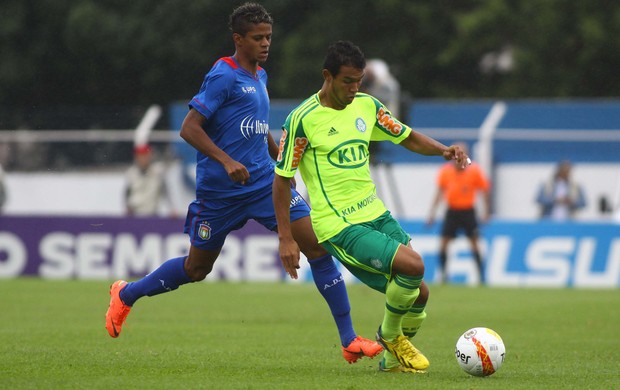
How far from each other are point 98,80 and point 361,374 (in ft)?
101

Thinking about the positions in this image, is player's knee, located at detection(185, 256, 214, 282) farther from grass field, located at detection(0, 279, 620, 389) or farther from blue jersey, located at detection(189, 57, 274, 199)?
grass field, located at detection(0, 279, 620, 389)

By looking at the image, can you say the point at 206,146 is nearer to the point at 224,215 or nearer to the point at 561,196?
the point at 224,215

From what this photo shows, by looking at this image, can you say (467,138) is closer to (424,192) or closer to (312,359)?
(424,192)

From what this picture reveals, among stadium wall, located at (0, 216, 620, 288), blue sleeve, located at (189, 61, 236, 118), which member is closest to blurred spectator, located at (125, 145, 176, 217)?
stadium wall, located at (0, 216, 620, 288)

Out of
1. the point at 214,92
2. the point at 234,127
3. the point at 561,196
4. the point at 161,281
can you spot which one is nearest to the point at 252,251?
the point at 561,196

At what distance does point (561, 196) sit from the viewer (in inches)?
902

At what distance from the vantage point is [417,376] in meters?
8.31

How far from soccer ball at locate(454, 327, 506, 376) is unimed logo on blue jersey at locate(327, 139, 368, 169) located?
1.41m

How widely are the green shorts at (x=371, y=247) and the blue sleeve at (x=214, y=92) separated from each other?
1.38 meters

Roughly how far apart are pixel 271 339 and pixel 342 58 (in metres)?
3.66

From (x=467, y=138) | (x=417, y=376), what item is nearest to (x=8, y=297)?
(x=417, y=376)

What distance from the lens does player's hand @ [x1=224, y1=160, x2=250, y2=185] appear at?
28.9 ft

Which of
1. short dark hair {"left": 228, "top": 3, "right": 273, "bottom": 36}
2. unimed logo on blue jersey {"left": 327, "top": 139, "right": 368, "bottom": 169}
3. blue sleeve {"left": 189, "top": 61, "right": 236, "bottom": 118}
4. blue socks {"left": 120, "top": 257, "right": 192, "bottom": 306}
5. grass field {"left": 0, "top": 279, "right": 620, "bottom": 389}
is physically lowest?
grass field {"left": 0, "top": 279, "right": 620, "bottom": 389}

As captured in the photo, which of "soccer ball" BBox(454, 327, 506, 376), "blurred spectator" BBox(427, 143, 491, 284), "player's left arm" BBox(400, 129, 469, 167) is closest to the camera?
"soccer ball" BBox(454, 327, 506, 376)
